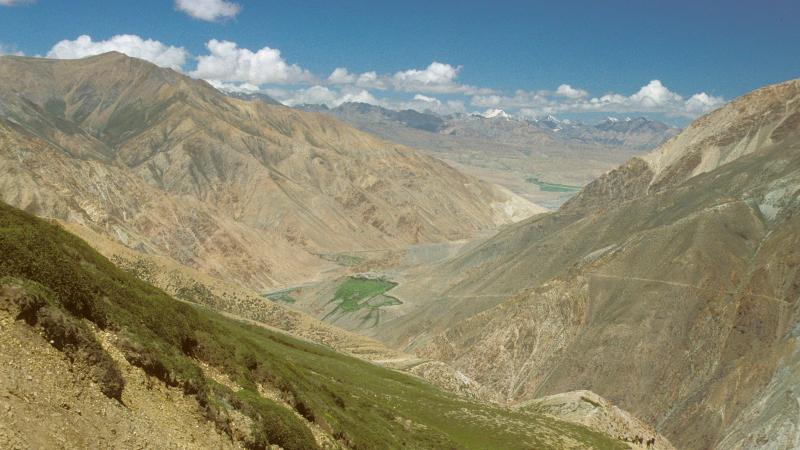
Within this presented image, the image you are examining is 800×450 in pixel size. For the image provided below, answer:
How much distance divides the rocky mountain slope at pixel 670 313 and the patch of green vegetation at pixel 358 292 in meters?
20.6

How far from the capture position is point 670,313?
87.2 metres

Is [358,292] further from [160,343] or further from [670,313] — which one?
[160,343]

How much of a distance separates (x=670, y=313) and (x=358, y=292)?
91623mm

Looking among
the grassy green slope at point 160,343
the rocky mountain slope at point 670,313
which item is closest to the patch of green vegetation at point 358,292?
the rocky mountain slope at point 670,313

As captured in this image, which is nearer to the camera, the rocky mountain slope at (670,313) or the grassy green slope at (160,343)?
the grassy green slope at (160,343)

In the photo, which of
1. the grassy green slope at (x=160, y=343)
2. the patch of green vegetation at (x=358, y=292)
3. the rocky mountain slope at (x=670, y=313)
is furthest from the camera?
the patch of green vegetation at (x=358, y=292)

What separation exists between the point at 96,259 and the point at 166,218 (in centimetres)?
15873

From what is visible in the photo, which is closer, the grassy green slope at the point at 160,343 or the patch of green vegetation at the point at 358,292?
the grassy green slope at the point at 160,343

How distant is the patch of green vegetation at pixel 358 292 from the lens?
15488cm

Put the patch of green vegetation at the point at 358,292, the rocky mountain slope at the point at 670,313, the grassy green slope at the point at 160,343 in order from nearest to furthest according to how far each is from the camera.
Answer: the grassy green slope at the point at 160,343 → the rocky mountain slope at the point at 670,313 → the patch of green vegetation at the point at 358,292

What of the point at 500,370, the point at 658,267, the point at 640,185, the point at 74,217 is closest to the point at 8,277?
the point at 500,370

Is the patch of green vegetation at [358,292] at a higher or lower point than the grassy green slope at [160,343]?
lower

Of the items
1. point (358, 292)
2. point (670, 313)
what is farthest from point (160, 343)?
point (358, 292)

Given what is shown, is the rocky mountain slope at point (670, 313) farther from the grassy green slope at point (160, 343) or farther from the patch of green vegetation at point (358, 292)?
the grassy green slope at point (160, 343)
